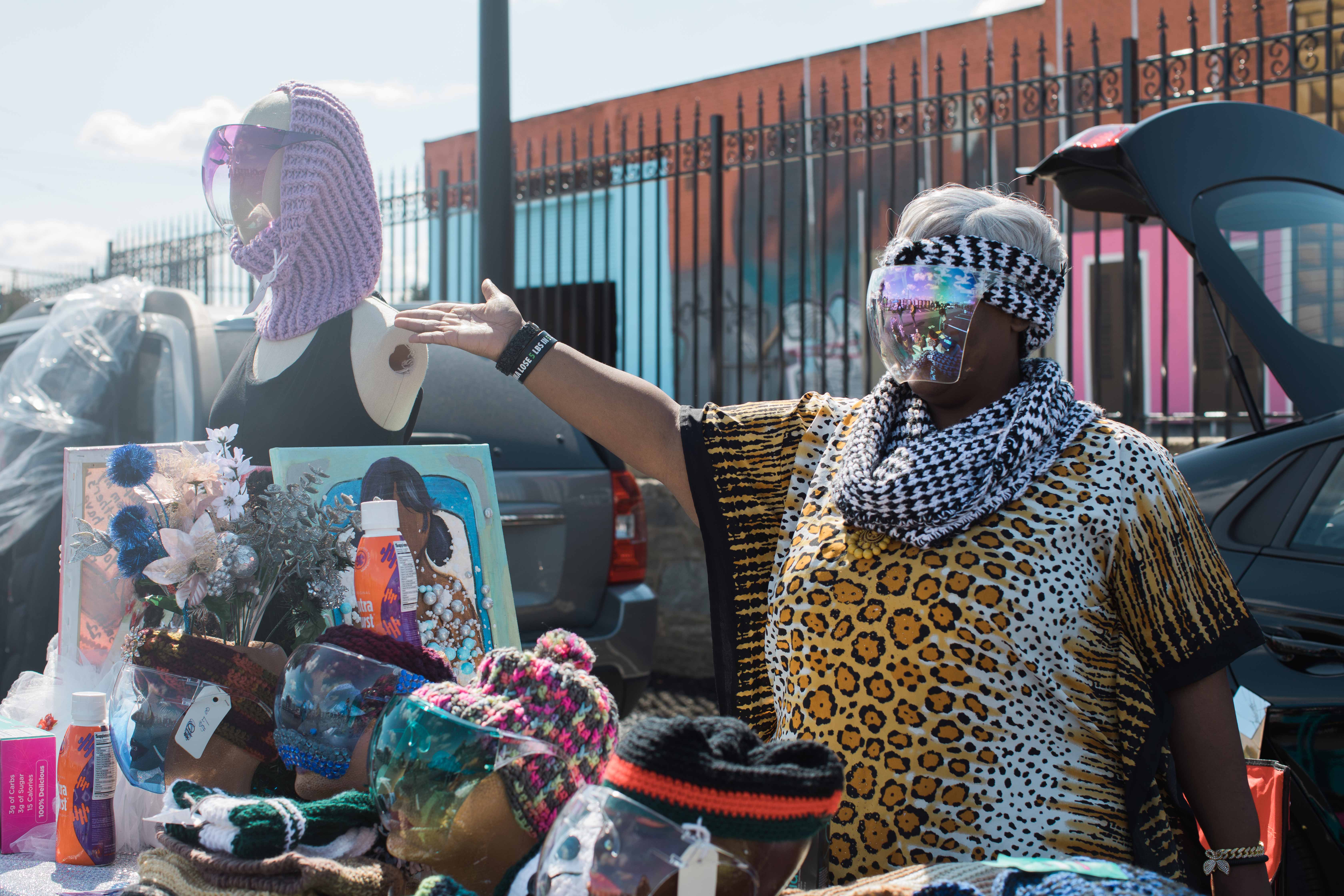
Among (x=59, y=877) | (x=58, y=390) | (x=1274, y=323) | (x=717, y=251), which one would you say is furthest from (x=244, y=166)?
→ (x=717, y=251)

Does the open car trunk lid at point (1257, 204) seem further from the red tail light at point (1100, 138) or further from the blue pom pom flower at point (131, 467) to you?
the blue pom pom flower at point (131, 467)

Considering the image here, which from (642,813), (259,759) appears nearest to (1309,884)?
(642,813)

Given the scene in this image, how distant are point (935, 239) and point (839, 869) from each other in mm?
938

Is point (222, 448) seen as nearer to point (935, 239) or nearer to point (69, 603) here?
point (69, 603)

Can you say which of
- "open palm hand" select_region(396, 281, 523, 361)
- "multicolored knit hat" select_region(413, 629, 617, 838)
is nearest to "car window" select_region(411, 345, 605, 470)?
"open palm hand" select_region(396, 281, 523, 361)

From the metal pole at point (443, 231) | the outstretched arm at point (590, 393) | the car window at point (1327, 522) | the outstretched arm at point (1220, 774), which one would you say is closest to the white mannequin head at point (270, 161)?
the outstretched arm at point (590, 393)

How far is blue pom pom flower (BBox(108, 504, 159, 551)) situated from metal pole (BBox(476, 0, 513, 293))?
2.75 m

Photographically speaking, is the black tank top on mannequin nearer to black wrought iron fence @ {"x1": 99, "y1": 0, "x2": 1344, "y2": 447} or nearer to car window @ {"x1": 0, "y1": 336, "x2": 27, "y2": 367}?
black wrought iron fence @ {"x1": 99, "y1": 0, "x2": 1344, "y2": 447}

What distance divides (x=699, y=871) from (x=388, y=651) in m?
0.57

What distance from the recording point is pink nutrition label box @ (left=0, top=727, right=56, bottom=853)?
1.55 metres

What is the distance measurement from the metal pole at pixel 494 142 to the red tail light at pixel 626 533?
94cm

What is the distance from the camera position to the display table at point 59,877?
1.38 metres

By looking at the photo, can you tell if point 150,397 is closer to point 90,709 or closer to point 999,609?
point 90,709

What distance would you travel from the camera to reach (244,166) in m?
1.93
